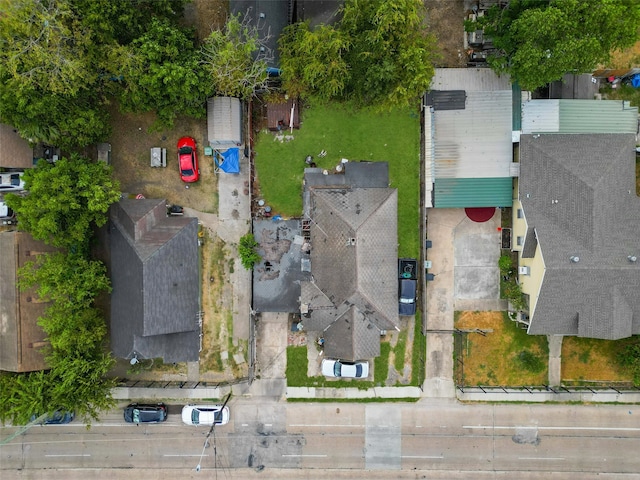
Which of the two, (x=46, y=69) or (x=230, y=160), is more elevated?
(x=46, y=69)

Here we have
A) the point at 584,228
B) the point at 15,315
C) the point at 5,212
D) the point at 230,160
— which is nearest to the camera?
the point at 584,228

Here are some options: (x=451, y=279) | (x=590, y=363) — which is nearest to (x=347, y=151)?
(x=451, y=279)

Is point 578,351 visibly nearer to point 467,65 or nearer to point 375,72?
point 467,65

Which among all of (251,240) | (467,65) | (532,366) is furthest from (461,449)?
(467,65)

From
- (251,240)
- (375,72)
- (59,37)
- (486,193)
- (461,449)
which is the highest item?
(59,37)

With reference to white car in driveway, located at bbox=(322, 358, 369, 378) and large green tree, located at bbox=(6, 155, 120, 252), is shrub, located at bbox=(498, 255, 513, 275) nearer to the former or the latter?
white car in driveway, located at bbox=(322, 358, 369, 378)

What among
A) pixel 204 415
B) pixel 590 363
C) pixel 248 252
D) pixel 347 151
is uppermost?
pixel 347 151

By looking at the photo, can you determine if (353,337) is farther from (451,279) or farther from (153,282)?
(153,282)
